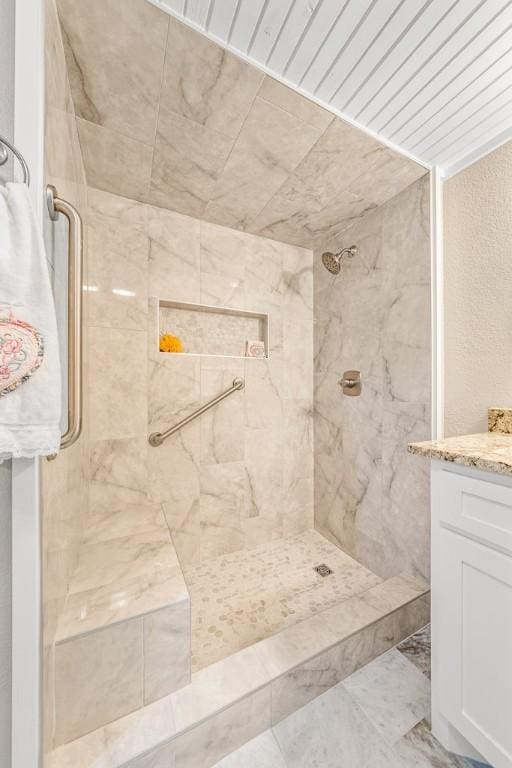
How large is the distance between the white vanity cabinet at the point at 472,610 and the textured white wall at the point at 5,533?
3.57 ft

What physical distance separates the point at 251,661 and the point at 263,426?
1.20 metres

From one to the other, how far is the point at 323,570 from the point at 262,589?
0.40m

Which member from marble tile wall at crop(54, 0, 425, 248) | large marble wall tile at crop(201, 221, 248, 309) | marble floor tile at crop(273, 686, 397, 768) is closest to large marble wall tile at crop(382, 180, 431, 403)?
marble tile wall at crop(54, 0, 425, 248)

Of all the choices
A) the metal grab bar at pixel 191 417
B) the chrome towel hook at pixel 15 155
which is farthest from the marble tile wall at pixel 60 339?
the metal grab bar at pixel 191 417

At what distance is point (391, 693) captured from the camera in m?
1.04

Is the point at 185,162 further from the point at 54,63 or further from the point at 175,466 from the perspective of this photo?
the point at 175,466

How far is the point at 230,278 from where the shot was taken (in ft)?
6.17

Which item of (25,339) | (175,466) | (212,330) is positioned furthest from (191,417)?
(25,339)

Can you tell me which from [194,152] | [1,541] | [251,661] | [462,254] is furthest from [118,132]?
[251,661]

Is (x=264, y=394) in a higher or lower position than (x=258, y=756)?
higher

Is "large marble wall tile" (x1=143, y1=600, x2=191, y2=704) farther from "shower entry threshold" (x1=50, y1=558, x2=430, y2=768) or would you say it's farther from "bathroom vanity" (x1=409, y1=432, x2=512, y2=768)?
"bathroom vanity" (x1=409, y1=432, x2=512, y2=768)

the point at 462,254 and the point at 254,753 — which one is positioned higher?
the point at 462,254

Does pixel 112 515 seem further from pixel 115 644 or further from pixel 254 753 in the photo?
pixel 254 753

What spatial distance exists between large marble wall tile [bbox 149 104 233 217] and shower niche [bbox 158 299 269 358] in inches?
21.8
